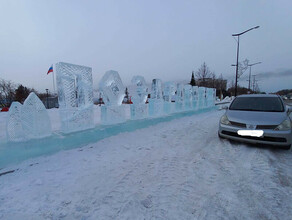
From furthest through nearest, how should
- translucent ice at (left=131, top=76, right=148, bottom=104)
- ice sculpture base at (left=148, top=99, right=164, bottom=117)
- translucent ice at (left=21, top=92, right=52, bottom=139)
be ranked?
ice sculpture base at (left=148, top=99, right=164, bottom=117) → translucent ice at (left=131, top=76, right=148, bottom=104) → translucent ice at (left=21, top=92, right=52, bottom=139)

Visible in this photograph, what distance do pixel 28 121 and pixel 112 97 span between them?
2.59m

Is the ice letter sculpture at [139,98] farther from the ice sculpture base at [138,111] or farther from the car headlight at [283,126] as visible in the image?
the car headlight at [283,126]

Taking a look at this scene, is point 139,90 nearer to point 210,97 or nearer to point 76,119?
point 76,119

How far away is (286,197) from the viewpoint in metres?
1.93

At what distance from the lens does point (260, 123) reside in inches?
133

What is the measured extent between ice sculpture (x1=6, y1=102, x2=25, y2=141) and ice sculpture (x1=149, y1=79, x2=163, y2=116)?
5123 mm

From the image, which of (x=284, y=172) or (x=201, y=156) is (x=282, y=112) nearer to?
(x=284, y=172)

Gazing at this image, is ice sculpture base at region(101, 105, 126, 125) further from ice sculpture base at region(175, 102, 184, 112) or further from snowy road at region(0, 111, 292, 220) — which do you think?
ice sculpture base at region(175, 102, 184, 112)

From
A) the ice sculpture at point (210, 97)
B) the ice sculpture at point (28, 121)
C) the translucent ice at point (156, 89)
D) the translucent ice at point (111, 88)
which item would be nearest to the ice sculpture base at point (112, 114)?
the translucent ice at point (111, 88)

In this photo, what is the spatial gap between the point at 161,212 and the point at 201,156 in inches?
75.7

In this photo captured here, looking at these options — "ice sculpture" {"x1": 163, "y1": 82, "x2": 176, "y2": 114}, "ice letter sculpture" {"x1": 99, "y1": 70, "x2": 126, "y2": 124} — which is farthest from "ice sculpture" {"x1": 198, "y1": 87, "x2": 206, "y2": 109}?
"ice letter sculpture" {"x1": 99, "y1": 70, "x2": 126, "y2": 124}

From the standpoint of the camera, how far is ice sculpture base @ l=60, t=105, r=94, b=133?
13.1ft

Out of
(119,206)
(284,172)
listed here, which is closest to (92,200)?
(119,206)

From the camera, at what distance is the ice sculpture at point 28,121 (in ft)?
10.6
